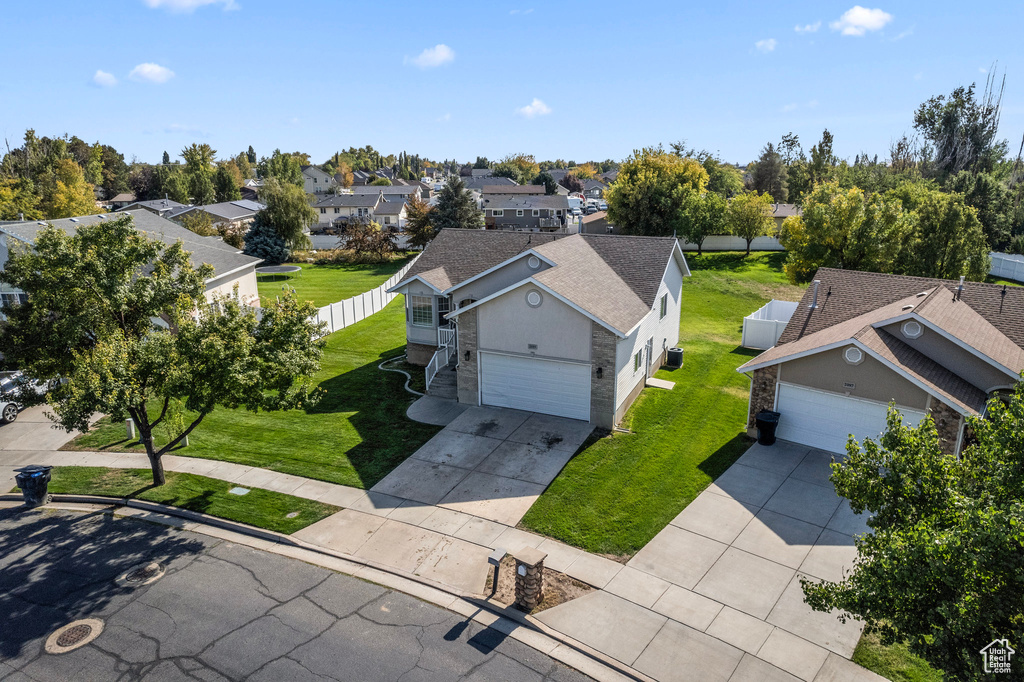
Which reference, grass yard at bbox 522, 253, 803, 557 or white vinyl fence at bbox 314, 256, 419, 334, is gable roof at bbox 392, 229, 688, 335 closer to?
grass yard at bbox 522, 253, 803, 557

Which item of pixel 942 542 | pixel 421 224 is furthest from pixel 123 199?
pixel 942 542

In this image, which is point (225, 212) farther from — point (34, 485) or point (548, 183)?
point (548, 183)

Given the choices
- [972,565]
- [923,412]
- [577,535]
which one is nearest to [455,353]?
[577,535]

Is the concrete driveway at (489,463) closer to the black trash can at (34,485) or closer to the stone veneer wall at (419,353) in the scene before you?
the stone veneer wall at (419,353)

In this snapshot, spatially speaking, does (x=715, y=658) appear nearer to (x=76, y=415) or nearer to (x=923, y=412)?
(x=923, y=412)

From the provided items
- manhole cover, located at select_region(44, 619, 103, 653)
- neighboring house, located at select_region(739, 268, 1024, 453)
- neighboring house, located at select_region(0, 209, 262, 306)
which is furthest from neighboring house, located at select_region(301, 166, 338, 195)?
manhole cover, located at select_region(44, 619, 103, 653)
